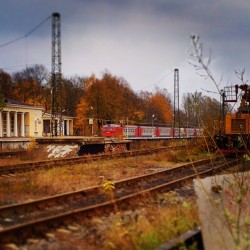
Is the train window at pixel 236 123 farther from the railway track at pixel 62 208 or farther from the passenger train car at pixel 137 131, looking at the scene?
the passenger train car at pixel 137 131

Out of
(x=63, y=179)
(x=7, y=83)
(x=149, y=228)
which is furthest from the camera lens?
(x=7, y=83)

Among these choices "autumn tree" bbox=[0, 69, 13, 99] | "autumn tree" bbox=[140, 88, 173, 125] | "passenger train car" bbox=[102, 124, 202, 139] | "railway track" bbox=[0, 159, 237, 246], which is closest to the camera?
"railway track" bbox=[0, 159, 237, 246]

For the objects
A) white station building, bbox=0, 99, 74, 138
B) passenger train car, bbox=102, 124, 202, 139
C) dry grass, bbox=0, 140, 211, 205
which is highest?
white station building, bbox=0, 99, 74, 138

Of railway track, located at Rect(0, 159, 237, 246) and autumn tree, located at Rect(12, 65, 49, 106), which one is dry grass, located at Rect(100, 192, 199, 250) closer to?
railway track, located at Rect(0, 159, 237, 246)

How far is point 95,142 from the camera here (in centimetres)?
2414

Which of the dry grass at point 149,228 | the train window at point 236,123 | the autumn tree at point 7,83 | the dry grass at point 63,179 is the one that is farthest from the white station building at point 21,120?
the dry grass at point 149,228

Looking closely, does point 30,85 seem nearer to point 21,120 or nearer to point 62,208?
point 21,120

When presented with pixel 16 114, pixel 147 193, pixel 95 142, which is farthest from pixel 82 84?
pixel 147 193

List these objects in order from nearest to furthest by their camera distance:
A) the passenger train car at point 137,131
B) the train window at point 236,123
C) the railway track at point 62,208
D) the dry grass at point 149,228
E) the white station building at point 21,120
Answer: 1. the dry grass at point 149,228
2. the railway track at point 62,208
3. the train window at point 236,123
4. the passenger train car at point 137,131
5. the white station building at point 21,120

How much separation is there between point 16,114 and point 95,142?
3111cm

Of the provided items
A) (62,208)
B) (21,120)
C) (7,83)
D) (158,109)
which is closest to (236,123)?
(62,208)

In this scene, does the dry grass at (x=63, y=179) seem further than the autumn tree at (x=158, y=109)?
No

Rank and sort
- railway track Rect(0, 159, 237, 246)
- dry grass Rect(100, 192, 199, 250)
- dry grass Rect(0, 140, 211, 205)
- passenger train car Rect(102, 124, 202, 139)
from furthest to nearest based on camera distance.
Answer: passenger train car Rect(102, 124, 202, 139) → dry grass Rect(0, 140, 211, 205) → railway track Rect(0, 159, 237, 246) → dry grass Rect(100, 192, 199, 250)

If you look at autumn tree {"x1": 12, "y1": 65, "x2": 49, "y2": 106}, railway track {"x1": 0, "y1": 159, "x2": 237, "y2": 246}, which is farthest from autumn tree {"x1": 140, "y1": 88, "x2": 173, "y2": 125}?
railway track {"x1": 0, "y1": 159, "x2": 237, "y2": 246}
